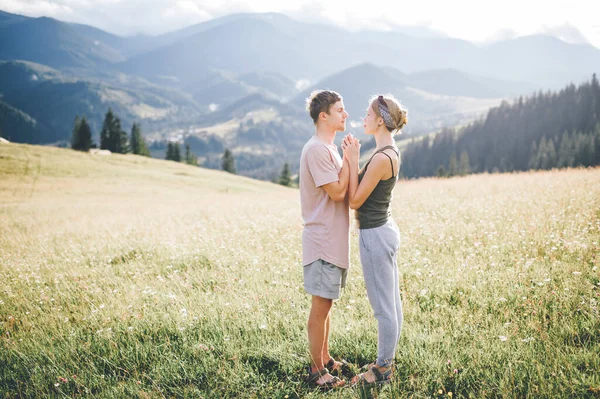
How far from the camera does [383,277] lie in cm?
376

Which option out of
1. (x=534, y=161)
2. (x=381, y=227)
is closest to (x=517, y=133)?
(x=534, y=161)

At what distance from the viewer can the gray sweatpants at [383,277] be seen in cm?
372

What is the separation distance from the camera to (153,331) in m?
4.85

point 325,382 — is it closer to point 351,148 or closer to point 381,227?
point 381,227

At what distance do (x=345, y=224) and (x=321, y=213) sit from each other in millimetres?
311

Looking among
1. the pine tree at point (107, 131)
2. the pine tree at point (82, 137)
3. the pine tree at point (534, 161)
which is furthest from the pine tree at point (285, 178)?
the pine tree at point (534, 161)

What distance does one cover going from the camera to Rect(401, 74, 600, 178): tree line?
405ft

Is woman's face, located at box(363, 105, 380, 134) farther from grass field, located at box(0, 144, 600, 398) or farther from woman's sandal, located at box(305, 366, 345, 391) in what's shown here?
woman's sandal, located at box(305, 366, 345, 391)

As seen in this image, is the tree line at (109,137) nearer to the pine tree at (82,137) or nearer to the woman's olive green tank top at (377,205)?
the pine tree at (82,137)

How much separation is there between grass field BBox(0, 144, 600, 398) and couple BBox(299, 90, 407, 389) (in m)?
0.45

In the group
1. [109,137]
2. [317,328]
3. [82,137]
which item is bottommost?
[317,328]

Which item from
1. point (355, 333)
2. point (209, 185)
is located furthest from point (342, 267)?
point (209, 185)

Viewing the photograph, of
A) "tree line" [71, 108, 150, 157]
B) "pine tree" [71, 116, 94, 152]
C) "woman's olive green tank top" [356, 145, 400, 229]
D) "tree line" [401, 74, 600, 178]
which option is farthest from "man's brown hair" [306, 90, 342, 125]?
"tree line" [401, 74, 600, 178]

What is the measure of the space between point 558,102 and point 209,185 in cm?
14856
